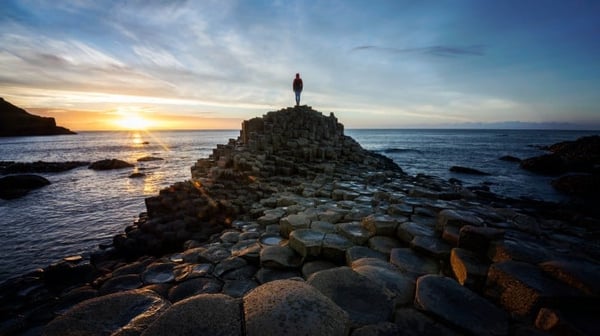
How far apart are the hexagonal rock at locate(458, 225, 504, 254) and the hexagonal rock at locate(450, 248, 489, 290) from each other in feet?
0.33

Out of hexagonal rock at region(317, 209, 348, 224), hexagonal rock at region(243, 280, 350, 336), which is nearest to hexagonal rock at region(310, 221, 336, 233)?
hexagonal rock at region(317, 209, 348, 224)

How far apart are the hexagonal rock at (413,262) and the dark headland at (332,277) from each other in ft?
0.05

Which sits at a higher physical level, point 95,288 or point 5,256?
point 95,288

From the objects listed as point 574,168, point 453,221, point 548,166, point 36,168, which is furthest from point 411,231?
point 36,168

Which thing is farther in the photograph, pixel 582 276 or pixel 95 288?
pixel 95 288

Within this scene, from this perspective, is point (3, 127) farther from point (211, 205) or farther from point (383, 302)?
point (383, 302)

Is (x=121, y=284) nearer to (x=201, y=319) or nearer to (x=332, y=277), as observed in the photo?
(x=201, y=319)

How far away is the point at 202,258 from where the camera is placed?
404 cm

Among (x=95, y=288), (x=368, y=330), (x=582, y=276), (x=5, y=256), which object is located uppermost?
(x=582, y=276)

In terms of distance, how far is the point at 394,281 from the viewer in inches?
108

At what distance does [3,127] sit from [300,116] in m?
131

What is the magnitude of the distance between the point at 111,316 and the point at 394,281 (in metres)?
2.78

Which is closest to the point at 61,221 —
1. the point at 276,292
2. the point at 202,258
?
the point at 202,258

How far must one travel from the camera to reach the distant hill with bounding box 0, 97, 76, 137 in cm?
9056
